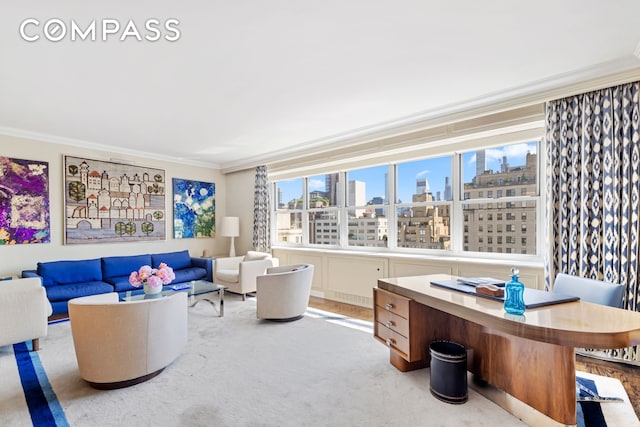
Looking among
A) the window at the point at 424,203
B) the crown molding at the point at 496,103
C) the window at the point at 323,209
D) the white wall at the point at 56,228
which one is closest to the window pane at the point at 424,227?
the window at the point at 424,203

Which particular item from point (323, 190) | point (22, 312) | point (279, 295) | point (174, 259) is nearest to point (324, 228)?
point (323, 190)

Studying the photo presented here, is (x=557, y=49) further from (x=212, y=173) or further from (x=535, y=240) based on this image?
(x=212, y=173)

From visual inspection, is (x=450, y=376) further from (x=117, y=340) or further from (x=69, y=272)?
(x=69, y=272)

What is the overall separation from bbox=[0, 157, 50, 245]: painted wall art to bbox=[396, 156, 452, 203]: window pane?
5218 millimetres

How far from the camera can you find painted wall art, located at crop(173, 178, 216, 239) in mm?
6227

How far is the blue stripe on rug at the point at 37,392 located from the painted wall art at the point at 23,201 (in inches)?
78.7

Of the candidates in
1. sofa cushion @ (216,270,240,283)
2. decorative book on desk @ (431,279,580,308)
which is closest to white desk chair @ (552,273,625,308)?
decorative book on desk @ (431,279,580,308)

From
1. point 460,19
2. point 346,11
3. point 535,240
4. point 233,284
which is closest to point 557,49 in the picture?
point 460,19

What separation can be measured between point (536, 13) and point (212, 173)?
243 inches

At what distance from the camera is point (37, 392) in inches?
93.0

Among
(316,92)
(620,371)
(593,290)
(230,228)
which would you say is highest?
(316,92)

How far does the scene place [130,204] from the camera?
5551 mm

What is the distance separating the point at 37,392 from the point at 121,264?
9.58 feet

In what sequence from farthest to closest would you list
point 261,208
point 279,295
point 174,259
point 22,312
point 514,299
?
point 261,208
point 174,259
point 279,295
point 22,312
point 514,299
